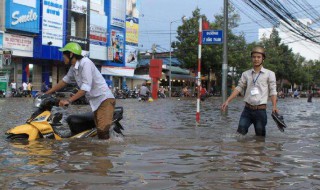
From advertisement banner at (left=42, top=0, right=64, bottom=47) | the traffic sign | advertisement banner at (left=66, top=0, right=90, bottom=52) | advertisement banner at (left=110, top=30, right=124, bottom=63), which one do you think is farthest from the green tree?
the traffic sign

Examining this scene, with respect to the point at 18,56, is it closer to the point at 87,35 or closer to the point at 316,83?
the point at 87,35

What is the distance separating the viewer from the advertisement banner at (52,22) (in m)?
Answer: 35.6

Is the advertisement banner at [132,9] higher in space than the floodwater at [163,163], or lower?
higher

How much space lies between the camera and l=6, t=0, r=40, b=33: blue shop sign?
32.1 meters

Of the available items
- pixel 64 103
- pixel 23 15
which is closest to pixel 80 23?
pixel 23 15

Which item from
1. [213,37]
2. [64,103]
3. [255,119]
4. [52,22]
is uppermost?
[52,22]

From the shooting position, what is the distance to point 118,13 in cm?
4588

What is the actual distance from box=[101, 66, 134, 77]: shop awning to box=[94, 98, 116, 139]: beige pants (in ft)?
124

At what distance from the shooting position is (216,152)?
6.03m

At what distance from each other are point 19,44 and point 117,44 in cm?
1378

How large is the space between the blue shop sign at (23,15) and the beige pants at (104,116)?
28.2 m

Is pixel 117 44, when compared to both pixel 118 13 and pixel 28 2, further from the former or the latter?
pixel 28 2

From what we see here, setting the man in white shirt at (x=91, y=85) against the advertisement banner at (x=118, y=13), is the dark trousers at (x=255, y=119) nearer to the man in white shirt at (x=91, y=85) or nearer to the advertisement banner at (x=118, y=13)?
the man in white shirt at (x=91, y=85)

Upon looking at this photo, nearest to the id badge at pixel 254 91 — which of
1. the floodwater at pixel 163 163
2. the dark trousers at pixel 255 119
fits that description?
the dark trousers at pixel 255 119
